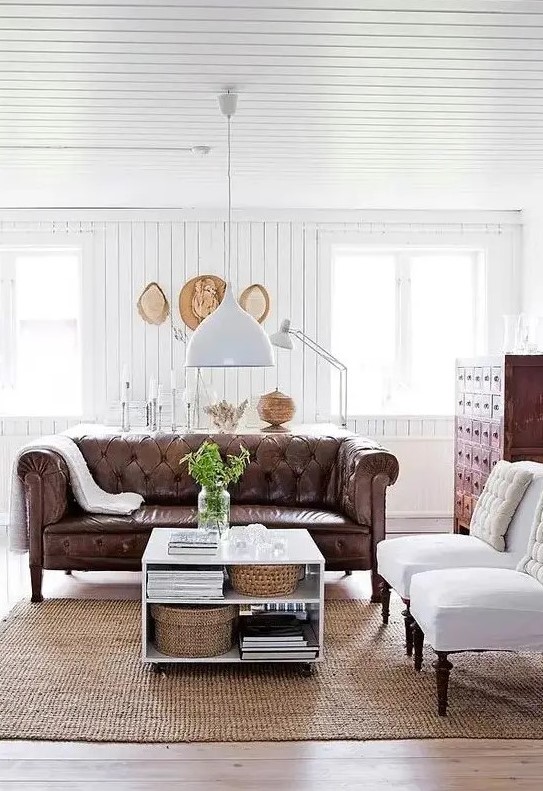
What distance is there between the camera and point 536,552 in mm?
3555

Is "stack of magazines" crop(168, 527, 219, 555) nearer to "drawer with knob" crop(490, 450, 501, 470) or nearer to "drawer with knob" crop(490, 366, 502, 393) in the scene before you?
"drawer with knob" crop(490, 450, 501, 470)

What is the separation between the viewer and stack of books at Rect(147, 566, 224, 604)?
3.67 m

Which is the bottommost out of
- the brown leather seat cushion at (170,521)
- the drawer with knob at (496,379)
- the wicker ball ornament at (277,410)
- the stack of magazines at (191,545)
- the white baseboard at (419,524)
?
the white baseboard at (419,524)

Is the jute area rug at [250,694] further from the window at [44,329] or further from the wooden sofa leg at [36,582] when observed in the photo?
the window at [44,329]

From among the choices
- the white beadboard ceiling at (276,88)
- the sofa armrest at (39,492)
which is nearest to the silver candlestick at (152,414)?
the sofa armrest at (39,492)

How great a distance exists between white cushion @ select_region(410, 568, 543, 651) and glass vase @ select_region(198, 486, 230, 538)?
1.16m

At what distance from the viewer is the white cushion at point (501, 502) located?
3926 millimetres

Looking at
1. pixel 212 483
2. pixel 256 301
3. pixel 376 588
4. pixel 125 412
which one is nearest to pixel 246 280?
pixel 256 301

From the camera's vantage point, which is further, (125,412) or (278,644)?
(125,412)

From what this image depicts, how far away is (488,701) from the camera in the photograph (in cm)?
338

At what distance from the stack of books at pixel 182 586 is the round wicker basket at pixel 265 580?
11 centimetres

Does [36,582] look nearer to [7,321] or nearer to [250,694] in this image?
[250,694]

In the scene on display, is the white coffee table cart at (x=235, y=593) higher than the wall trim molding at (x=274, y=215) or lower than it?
lower

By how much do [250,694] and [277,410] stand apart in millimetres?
2764
